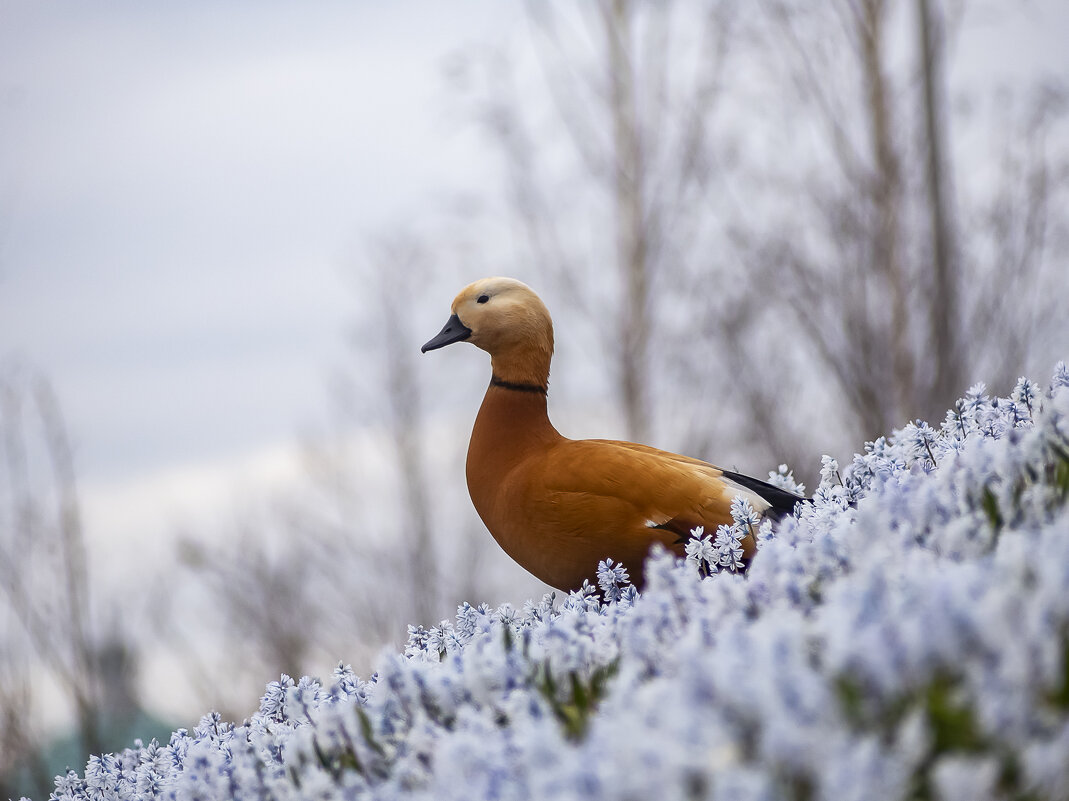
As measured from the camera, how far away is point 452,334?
11.5ft

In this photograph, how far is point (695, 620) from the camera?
5.34 feet

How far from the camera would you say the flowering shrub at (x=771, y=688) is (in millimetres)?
1123

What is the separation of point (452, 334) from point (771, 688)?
2519mm

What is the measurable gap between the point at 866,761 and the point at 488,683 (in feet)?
2.91

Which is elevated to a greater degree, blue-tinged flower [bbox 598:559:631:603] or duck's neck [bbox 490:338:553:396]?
duck's neck [bbox 490:338:553:396]

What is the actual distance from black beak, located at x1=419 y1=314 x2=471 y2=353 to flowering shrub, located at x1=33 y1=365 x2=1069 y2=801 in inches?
46.6

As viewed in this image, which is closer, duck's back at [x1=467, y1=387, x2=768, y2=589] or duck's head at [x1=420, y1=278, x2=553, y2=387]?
duck's back at [x1=467, y1=387, x2=768, y2=589]

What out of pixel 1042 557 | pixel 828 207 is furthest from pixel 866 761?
pixel 828 207

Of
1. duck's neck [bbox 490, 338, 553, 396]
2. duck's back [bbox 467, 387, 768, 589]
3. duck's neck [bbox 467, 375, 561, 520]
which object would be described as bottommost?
duck's back [bbox 467, 387, 768, 589]

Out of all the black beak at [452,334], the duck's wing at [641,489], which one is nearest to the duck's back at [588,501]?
the duck's wing at [641,489]

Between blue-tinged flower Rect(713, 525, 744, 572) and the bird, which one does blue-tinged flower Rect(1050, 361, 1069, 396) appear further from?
blue-tinged flower Rect(713, 525, 744, 572)

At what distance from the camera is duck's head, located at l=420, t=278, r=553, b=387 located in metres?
3.42

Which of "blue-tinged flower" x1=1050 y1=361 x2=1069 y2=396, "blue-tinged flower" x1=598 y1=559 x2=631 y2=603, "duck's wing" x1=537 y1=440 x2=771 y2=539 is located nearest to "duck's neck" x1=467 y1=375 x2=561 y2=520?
"duck's wing" x1=537 y1=440 x2=771 y2=539

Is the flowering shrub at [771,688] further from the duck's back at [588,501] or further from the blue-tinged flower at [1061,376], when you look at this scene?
the duck's back at [588,501]
